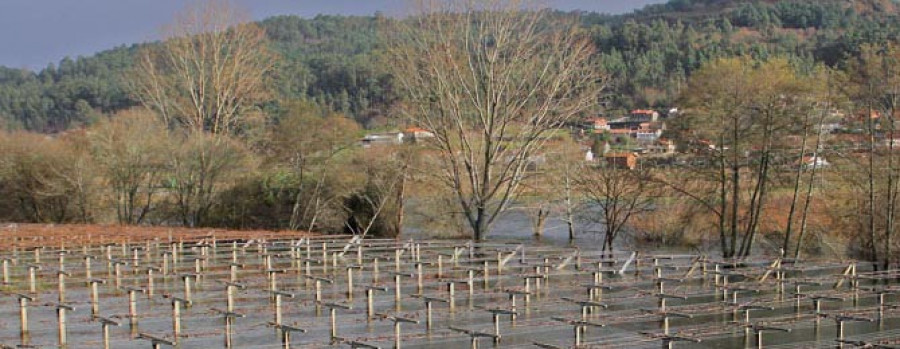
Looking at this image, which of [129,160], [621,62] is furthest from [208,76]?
[621,62]

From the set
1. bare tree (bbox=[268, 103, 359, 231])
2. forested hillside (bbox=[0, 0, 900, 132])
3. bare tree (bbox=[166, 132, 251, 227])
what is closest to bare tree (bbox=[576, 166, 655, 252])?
bare tree (bbox=[268, 103, 359, 231])

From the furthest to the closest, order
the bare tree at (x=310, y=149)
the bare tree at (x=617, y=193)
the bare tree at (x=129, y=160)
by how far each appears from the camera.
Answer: the bare tree at (x=129, y=160), the bare tree at (x=310, y=149), the bare tree at (x=617, y=193)

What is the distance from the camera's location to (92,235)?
31781mm

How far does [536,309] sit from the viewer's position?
59.9 ft

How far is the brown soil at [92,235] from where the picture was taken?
99.9ft

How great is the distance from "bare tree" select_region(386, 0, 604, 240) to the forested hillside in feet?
141

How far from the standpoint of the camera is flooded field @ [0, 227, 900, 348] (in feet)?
50.3

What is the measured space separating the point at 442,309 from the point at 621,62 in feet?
329

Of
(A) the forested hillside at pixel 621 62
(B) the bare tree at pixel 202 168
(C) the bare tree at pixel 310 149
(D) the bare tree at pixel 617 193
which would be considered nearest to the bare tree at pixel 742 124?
(D) the bare tree at pixel 617 193

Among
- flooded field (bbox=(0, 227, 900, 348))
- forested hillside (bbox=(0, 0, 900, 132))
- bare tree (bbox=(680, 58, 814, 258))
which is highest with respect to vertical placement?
forested hillside (bbox=(0, 0, 900, 132))

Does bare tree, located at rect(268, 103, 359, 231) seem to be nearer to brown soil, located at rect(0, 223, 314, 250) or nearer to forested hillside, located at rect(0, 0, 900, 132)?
brown soil, located at rect(0, 223, 314, 250)

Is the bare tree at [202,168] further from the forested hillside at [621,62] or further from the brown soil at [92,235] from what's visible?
the forested hillside at [621,62]

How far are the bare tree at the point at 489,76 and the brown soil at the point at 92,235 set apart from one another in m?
5.85

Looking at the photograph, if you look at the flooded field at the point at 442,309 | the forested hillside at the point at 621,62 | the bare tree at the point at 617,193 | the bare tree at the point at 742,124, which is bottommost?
the flooded field at the point at 442,309
